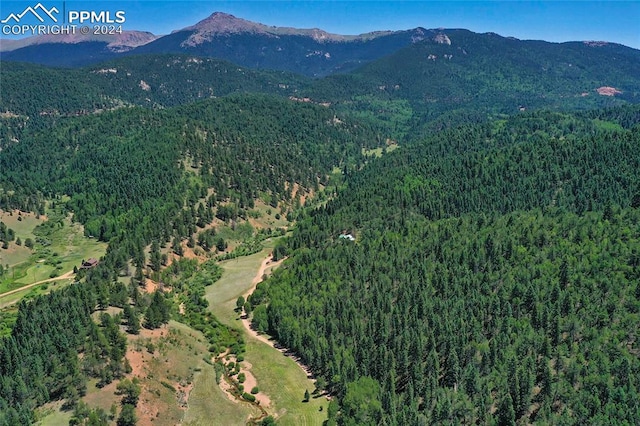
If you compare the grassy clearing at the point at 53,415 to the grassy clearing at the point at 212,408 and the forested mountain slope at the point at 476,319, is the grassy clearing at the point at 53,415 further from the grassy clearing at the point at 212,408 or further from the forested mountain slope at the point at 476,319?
the forested mountain slope at the point at 476,319

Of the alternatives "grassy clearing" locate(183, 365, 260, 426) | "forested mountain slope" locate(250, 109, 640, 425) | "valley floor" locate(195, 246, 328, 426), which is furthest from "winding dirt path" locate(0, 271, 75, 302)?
"grassy clearing" locate(183, 365, 260, 426)

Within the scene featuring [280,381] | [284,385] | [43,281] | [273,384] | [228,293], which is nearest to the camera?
[284,385]

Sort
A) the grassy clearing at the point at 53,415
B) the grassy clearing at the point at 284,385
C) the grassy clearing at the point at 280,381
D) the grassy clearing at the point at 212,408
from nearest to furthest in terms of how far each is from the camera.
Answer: the grassy clearing at the point at 53,415 < the grassy clearing at the point at 212,408 < the grassy clearing at the point at 284,385 < the grassy clearing at the point at 280,381

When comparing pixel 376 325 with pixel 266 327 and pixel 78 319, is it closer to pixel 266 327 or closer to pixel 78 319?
pixel 266 327

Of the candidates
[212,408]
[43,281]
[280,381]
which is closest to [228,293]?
[280,381]

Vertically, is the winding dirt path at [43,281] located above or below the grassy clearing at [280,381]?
above

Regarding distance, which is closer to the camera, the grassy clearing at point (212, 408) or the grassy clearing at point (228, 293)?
the grassy clearing at point (212, 408)

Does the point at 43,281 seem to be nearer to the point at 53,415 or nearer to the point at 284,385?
the point at 53,415

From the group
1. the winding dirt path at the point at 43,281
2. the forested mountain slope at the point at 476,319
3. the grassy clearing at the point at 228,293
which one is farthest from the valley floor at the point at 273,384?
the winding dirt path at the point at 43,281

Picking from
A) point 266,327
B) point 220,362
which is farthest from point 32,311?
point 266,327

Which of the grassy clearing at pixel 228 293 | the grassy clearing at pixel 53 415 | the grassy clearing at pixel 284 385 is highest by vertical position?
the grassy clearing at pixel 53 415

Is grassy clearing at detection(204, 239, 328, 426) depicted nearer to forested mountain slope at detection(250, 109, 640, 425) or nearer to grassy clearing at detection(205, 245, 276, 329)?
grassy clearing at detection(205, 245, 276, 329)
